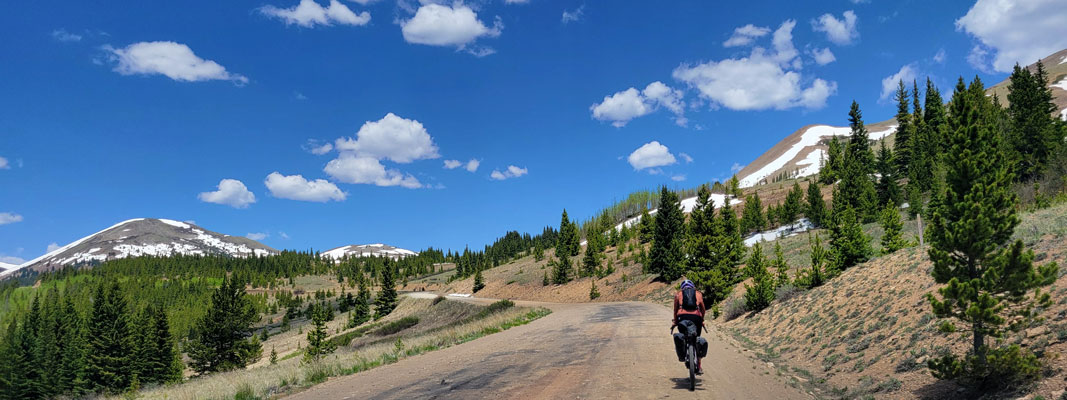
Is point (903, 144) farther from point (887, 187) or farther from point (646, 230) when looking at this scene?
point (646, 230)

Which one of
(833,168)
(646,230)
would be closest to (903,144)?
(833,168)

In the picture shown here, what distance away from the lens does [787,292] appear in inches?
948

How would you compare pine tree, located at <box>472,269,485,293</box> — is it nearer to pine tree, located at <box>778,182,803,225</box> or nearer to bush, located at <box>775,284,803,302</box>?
pine tree, located at <box>778,182,803,225</box>

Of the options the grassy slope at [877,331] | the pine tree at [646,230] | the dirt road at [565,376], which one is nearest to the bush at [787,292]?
the grassy slope at [877,331]

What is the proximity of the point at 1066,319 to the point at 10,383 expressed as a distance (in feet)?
279

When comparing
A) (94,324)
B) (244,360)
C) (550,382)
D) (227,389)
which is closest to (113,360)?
(94,324)

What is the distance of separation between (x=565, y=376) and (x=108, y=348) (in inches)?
2470

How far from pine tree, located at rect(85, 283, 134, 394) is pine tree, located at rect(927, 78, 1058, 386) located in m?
Answer: 66.7

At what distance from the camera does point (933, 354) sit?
401 inches

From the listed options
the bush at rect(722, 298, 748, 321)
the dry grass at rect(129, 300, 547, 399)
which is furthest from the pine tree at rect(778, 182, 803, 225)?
the dry grass at rect(129, 300, 547, 399)

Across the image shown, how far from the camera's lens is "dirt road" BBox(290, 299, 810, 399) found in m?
9.06

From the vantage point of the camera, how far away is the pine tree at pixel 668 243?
5231 centimetres

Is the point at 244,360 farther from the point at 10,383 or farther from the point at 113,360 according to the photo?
the point at 10,383

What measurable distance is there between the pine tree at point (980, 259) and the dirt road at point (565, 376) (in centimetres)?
309
